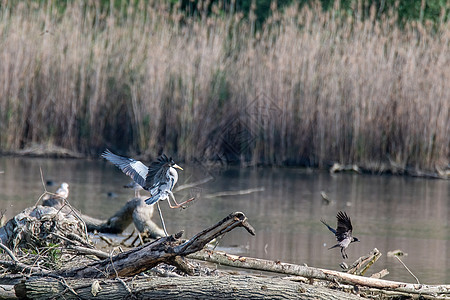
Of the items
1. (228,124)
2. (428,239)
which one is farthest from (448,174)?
(428,239)

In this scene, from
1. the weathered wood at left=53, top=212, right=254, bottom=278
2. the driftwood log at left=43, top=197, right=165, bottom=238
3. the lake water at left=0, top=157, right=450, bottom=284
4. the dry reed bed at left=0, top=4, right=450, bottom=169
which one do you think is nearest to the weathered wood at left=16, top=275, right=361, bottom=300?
the weathered wood at left=53, top=212, right=254, bottom=278

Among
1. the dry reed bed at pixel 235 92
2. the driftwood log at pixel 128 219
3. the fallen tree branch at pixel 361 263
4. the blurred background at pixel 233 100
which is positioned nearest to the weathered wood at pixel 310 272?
the fallen tree branch at pixel 361 263

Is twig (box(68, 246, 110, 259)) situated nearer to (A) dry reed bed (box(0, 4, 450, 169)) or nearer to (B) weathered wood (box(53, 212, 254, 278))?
(B) weathered wood (box(53, 212, 254, 278))

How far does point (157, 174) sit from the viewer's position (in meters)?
4.51

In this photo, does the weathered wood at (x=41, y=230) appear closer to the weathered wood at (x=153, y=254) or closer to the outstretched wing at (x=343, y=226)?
the weathered wood at (x=153, y=254)

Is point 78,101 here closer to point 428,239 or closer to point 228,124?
point 228,124

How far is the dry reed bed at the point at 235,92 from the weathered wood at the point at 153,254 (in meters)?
7.83

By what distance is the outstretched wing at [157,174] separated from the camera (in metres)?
4.46

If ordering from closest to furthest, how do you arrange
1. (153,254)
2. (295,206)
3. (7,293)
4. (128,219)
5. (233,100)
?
(153,254), (7,293), (128,219), (295,206), (233,100)

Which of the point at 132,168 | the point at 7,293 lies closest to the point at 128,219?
the point at 132,168

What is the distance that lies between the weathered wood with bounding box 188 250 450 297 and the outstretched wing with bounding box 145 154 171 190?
1.43ft

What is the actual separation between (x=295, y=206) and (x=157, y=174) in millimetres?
4819

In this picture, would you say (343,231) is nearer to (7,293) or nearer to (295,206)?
(7,293)

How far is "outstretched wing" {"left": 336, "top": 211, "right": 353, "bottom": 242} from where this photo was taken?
4.73 meters
